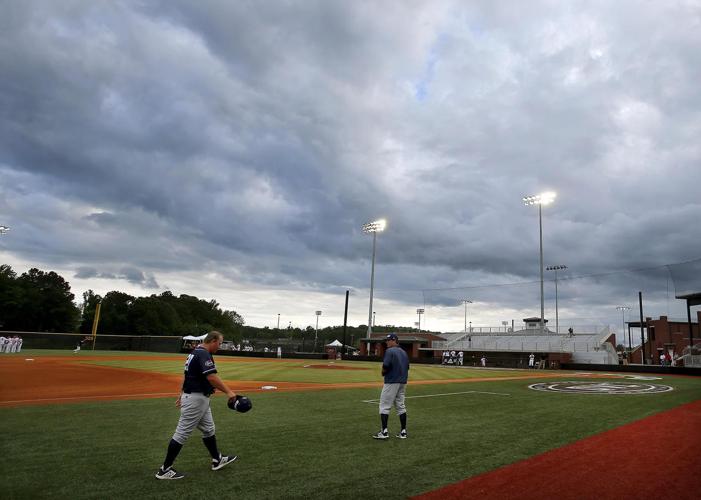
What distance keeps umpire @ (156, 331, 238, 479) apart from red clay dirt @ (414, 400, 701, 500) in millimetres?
2824

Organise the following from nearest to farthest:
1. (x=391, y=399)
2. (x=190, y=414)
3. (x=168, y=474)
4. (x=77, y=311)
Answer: (x=168, y=474) → (x=190, y=414) → (x=391, y=399) → (x=77, y=311)

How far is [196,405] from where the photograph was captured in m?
5.79

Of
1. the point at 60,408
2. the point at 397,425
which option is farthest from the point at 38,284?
the point at 397,425

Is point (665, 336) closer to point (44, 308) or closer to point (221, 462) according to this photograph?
point (221, 462)

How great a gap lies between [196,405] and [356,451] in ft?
9.08

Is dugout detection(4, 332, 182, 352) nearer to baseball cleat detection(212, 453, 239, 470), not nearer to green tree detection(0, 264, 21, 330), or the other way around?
green tree detection(0, 264, 21, 330)

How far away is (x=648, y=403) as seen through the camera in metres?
14.2

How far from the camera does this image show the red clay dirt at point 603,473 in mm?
5320

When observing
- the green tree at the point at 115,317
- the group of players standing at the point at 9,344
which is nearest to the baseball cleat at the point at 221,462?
the group of players standing at the point at 9,344

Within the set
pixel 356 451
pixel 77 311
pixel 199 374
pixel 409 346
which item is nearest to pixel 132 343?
pixel 409 346

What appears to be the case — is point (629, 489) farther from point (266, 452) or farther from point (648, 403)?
point (648, 403)

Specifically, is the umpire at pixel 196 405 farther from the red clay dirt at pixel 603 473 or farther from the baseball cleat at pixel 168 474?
the red clay dirt at pixel 603 473

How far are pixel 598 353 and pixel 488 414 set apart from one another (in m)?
43.3

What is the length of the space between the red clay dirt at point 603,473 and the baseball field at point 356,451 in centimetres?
2
